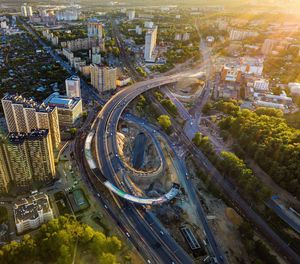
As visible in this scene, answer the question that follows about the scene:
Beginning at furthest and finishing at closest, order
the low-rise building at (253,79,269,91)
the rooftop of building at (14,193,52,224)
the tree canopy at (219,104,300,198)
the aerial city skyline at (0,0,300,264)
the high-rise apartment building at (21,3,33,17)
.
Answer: the high-rise apartment building at (21,3,33,17) → the low-rise building at (253,79,269,91) → the tree canopy at (219,104,300,198) → the aerial city skyline at (0,0,300,264) → the rooftop of building at (14,193,52,224)

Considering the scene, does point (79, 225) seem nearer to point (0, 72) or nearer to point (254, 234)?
point (254, 234)

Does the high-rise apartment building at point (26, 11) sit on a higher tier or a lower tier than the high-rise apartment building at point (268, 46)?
lower

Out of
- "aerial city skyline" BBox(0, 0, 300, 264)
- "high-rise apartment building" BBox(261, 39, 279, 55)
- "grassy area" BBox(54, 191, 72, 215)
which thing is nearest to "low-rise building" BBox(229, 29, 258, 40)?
"high-rise apartment building" BBox(261, 39, 279, 55)

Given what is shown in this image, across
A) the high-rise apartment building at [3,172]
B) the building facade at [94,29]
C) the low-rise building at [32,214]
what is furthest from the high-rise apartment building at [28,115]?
the building facade at [94,29]

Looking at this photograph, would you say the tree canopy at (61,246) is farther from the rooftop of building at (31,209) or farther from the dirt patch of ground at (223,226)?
the dirt patch of ground at (223,226)

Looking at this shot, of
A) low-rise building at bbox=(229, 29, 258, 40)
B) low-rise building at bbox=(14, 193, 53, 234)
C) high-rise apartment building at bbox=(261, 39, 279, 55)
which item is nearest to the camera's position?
low-rise building at bbox=(14, 193, 53, 234)

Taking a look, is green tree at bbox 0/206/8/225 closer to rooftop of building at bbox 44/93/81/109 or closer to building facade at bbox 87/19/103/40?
rooftop of building at bbox 44/93/81/109

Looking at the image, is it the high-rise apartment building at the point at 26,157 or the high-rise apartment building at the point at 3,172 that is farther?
the high-rise apartment building at the point at 26,157
